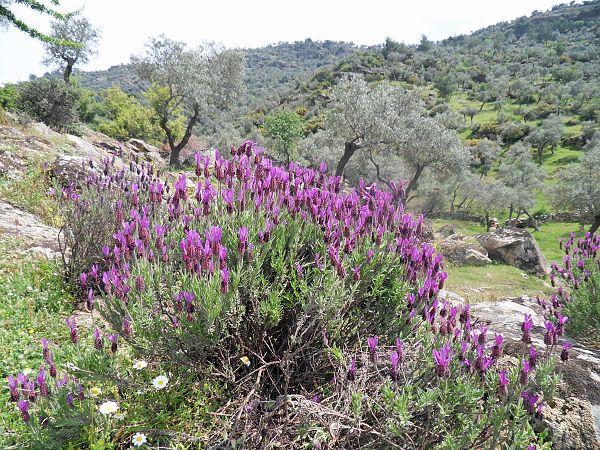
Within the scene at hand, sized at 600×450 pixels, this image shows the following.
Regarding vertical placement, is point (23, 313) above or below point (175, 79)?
below

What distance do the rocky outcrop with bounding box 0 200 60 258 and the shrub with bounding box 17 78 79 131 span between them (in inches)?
752

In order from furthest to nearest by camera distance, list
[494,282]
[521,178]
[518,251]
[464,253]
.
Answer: [521,178] → [518,251] → [464,253] → [494,282]

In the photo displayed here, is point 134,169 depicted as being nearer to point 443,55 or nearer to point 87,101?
point 87,101

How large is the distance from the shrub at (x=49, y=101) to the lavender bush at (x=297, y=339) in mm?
23988

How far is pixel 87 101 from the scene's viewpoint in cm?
4009

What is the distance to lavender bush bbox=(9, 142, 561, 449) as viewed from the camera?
2.19m

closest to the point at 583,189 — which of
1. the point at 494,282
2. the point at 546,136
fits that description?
the point at 494,282

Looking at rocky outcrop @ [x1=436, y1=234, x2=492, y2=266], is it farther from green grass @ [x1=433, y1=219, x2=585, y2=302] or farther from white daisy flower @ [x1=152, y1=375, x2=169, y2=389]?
white daisy flower @ [x1=152, y1=375, x2=169, y2=389]

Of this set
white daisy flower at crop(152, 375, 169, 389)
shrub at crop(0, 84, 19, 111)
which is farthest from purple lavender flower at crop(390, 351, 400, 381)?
shrub at crop(0, 84, 19, 111)

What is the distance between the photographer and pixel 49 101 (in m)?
22.8

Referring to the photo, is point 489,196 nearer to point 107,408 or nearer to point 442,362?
point 442,362

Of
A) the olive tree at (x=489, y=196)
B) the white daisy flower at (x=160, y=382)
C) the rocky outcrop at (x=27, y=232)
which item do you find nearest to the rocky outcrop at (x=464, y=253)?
the rocky outcrop at (x=27, y=232)

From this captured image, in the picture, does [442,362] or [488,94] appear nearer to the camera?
[442,362]

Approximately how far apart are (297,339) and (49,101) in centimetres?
2701
